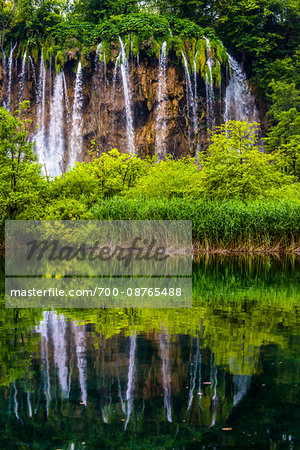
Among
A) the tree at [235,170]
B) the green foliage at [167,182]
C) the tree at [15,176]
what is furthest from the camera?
the green foliage at [167,182]

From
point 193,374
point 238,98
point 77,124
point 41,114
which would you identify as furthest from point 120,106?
point 193,374

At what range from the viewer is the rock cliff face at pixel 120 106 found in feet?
122

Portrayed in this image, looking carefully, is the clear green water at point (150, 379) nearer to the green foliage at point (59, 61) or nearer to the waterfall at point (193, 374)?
the waterfall at point (193, 374)

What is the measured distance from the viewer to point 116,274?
1440 centimetres

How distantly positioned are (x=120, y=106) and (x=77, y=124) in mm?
3304

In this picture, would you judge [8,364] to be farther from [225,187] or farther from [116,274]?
[225,187]

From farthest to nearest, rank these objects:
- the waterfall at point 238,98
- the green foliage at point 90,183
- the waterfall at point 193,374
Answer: the waterfall at point 238,98
the green foliage at point 90,183
the waterfall at point 193,374

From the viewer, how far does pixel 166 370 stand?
16.5 feet

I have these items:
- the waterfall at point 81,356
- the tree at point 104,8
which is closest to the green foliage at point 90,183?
the waterfall at point 81,356

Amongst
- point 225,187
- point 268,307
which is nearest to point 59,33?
point 225,187

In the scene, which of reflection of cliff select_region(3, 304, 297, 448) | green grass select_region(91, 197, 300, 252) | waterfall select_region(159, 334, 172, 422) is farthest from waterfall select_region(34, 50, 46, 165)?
waterfall select_region(159, 334, 172, 422)

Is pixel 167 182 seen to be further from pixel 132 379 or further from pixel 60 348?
pixel 132 379

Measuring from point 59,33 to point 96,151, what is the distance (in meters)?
9.89

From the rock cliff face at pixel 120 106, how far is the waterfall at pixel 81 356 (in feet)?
101
